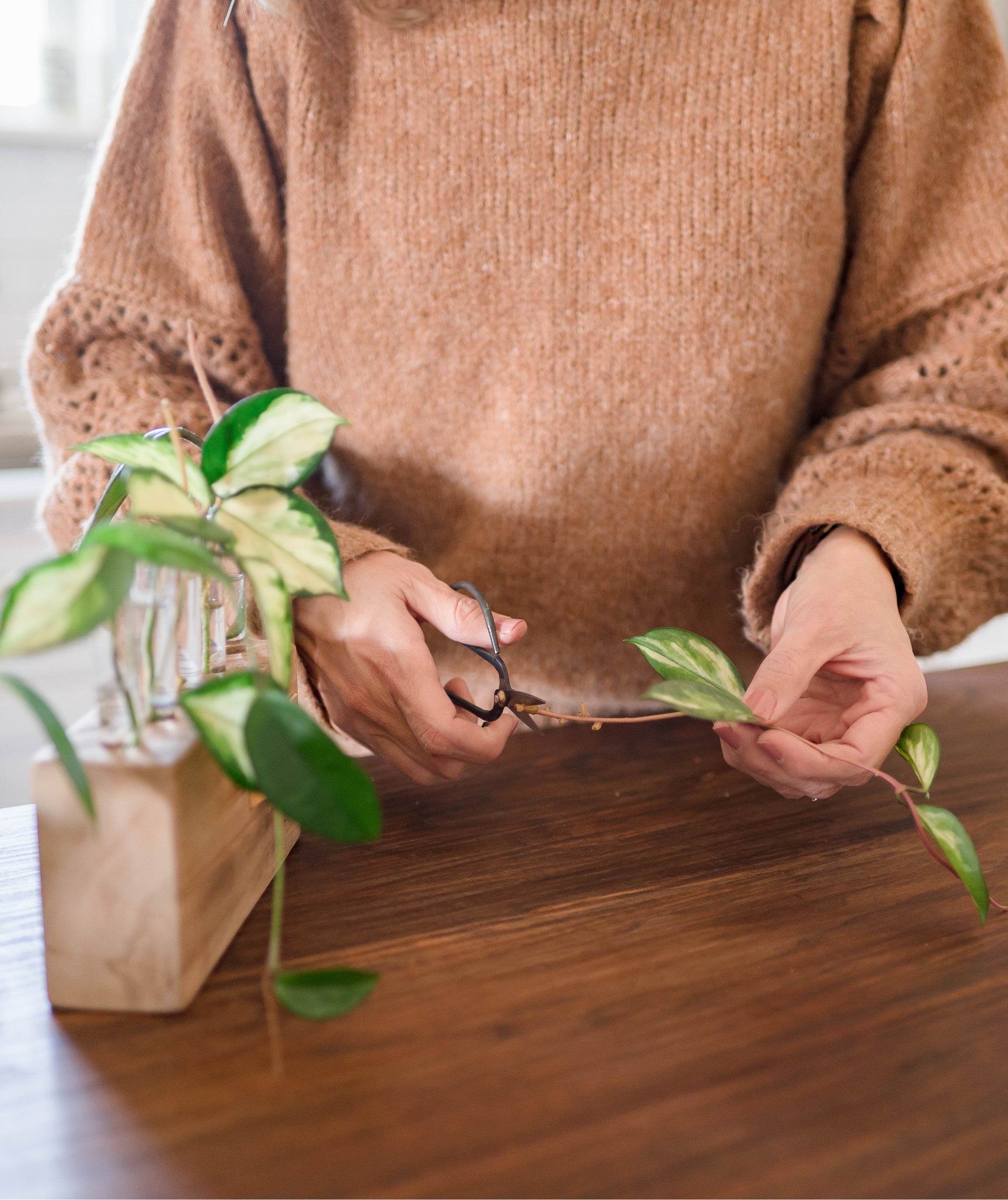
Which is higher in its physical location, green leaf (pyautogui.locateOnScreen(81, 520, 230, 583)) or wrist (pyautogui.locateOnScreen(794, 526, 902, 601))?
green leaf (pyautogui.locateOnScreen(81, 520, 230, 583))

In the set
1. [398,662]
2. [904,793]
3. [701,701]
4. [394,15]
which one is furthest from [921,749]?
[394,15]

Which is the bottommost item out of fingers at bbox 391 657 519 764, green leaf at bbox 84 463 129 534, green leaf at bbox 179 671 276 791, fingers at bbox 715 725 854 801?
fingers at bbox 391 657 519 764

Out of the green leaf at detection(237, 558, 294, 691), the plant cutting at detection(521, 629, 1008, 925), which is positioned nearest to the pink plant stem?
the plant cutting at detection(521, 629, 1008, 925)

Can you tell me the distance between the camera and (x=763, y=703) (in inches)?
18.0

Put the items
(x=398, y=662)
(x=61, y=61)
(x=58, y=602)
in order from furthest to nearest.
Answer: (x=61, y=61)
(x=398, y=662)
(x=58, y=602)

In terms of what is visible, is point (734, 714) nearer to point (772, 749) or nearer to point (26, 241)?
point (772, 749)

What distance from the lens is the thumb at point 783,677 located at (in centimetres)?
46

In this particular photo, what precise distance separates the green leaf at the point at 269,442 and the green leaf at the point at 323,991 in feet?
0.56

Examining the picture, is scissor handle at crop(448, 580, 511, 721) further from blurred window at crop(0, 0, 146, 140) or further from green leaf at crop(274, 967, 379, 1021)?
blurred window at crop(0, 0, 146, 140)

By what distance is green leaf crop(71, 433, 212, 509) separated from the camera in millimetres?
350

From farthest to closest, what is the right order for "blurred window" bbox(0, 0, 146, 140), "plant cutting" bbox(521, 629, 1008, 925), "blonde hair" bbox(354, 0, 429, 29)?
"blurred window" bbox(0, 0, 146, 140) → "blonde hair" bbox(354, 0, 429, 29) → "plant cutting" bbox(521, 629, 1008, 925)

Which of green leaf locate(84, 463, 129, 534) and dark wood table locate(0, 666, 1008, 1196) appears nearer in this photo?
dark wood table locate(0, 666, 1008, 1196)

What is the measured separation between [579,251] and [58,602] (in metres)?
0.52

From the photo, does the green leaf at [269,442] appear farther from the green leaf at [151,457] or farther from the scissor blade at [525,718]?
the scissor blade at [525,718]
